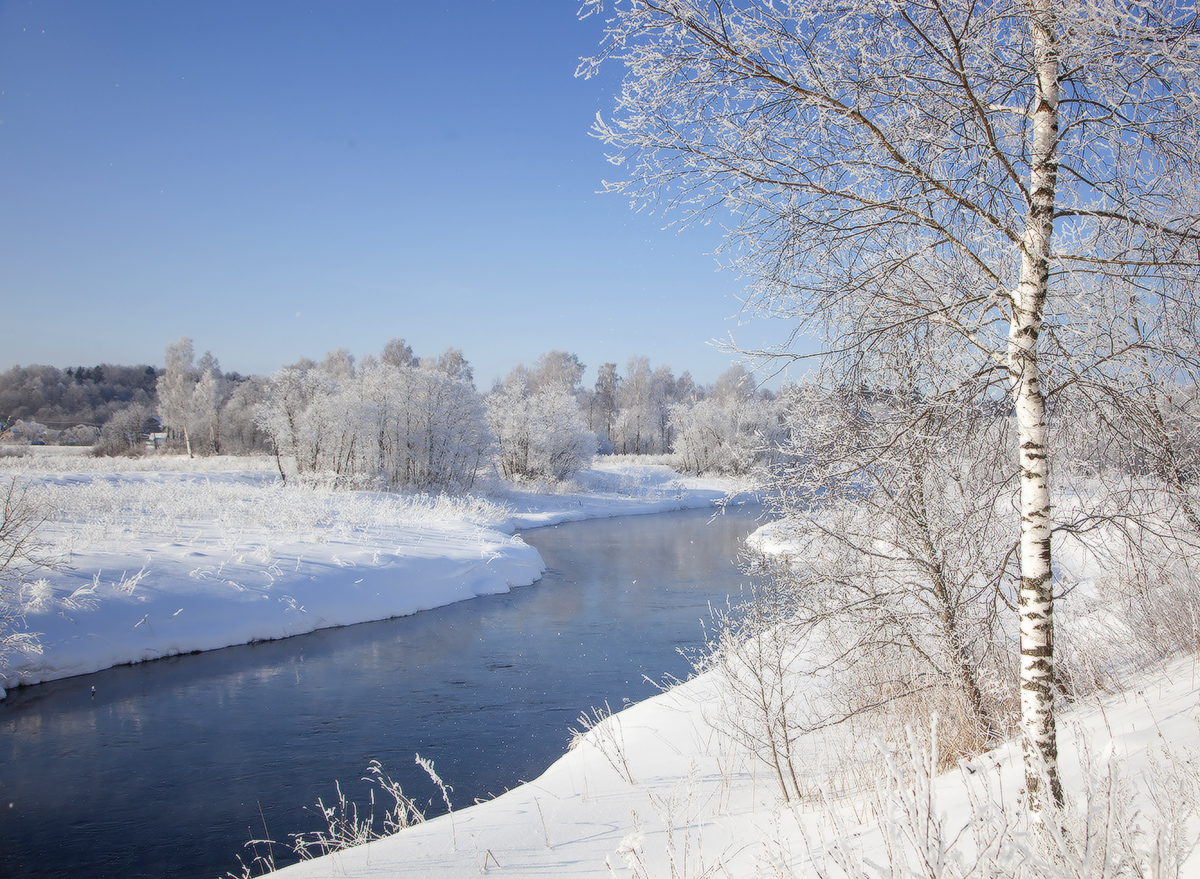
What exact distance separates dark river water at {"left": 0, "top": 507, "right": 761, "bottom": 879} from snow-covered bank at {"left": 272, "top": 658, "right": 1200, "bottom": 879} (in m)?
1.51

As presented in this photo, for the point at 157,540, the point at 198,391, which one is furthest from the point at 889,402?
the point at 198,391

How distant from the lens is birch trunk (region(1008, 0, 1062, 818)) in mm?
3279

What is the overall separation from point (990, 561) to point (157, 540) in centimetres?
1568

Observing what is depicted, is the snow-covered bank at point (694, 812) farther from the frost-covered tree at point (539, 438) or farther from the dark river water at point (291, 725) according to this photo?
the frost-covered tree at point (539, 438)

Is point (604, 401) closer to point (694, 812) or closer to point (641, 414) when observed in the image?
point (641, 414)

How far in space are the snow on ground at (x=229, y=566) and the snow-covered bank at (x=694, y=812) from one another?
91.1 inches

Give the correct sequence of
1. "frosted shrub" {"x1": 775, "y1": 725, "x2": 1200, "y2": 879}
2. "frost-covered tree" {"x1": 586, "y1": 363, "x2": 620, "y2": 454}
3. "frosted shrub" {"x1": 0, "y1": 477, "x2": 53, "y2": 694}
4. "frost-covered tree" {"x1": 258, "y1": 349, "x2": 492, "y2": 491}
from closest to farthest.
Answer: "frosted shrub" {"x1": 775, "y1": 725, "x2": 1200, "y2": 879} < "frosted shrub" {"x1": 0, "y1": 477, "x2": 53, "y2": 694} < "frost-covered tree" {"x1": 258, "y1": 349, "x2": 492, "y2": 491} < "frost-covered tree" {"x1": 586, "y1": 363, "x2": 620, "y2": 454}

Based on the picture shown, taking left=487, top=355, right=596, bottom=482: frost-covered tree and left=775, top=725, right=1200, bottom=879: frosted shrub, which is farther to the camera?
left=487, top=355, right=596, bottom=482: frost-covered tree

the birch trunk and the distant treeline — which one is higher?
the distant treeline

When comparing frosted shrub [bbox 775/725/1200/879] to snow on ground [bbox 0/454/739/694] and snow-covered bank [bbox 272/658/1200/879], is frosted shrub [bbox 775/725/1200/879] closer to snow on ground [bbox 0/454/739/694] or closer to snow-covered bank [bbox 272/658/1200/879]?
snow-covered bank [bbox 272/658/1200/879]

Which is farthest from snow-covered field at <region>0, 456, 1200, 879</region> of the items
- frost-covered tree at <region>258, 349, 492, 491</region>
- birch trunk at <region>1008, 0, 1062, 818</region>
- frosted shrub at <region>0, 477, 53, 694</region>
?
frost-covered tree at <region>258, 349, 492, 491</region>

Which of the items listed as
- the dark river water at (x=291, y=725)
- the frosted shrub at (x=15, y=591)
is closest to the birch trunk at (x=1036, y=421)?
the dark river water at (x=291, y=725)

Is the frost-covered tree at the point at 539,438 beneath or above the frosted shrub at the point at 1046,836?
above

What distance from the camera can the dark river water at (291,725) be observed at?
6473 mm
